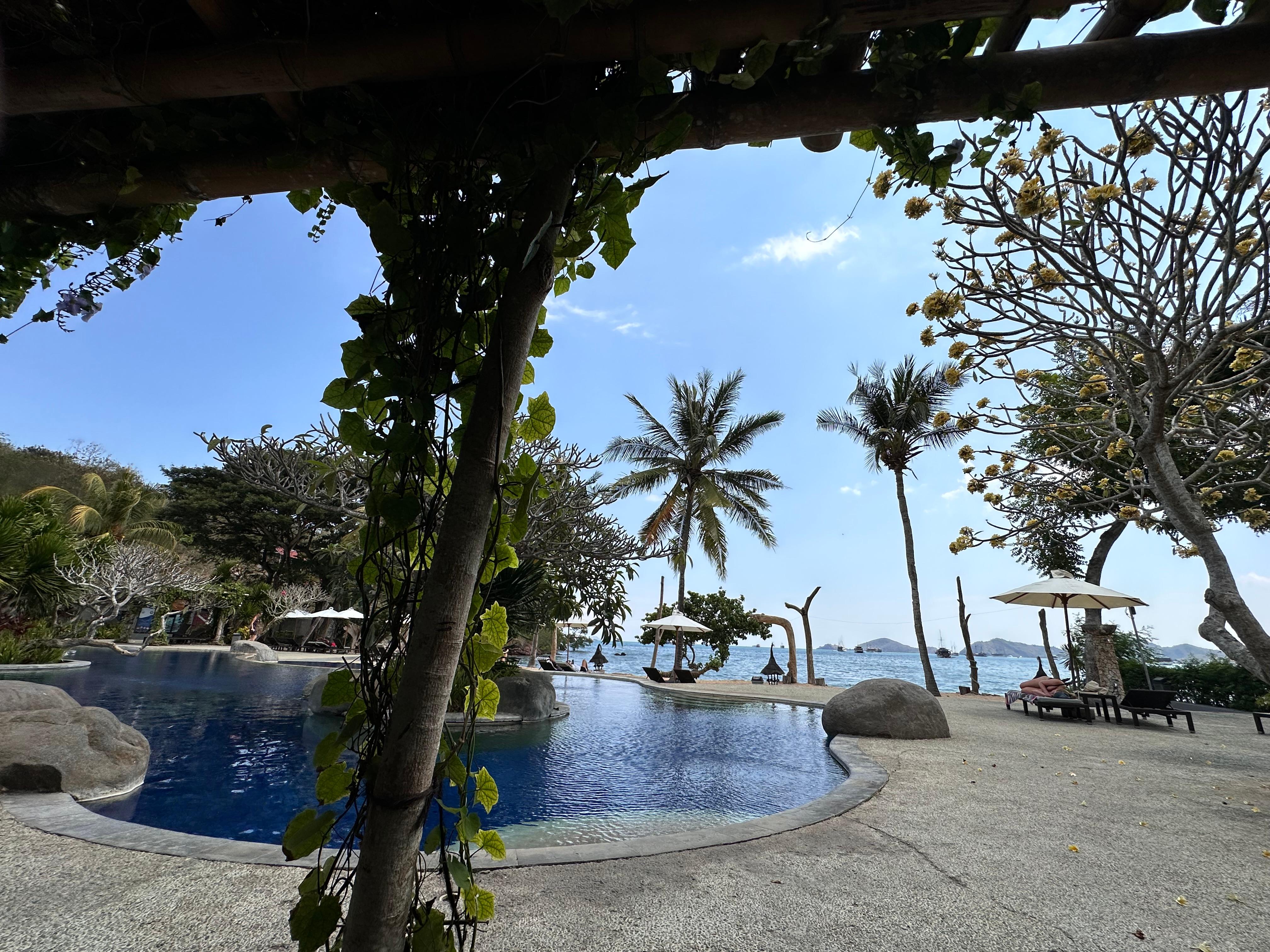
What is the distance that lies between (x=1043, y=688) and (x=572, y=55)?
47.7 ft

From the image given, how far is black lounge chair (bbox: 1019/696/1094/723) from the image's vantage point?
9.80m

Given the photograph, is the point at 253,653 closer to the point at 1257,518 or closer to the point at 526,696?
the point at 526,696

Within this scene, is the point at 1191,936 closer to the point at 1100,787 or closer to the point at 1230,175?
the point at 1100,787

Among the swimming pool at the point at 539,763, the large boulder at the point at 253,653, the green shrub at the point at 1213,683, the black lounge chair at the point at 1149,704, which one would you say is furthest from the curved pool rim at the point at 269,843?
the large boulder at the point at 253,653

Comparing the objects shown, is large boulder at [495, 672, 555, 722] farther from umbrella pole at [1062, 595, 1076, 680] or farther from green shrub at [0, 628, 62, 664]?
umbrella pole at [1062, 595, 1076, 680]

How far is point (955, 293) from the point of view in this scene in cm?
648

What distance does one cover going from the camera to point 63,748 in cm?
398

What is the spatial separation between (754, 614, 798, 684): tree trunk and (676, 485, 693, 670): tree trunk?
3.23 m

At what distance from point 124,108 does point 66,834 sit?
352 cm

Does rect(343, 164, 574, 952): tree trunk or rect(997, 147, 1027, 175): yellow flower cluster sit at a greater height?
rect(997, 147, 1027, 175): yellow flower cluster

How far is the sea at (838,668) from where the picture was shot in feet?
121

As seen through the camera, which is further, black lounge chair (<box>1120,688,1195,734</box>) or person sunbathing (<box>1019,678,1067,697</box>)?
person sunbathing (<box>1019,678,1067,697</box>)

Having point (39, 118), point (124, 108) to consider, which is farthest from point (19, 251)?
point (124, 108)

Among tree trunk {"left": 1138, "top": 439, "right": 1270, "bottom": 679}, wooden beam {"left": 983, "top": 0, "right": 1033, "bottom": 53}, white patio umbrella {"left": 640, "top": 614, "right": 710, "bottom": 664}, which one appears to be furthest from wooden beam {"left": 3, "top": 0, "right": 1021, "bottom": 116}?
white patio umbrella {"left": 640, "top": 614, "right": 710, "bottom": 664}
